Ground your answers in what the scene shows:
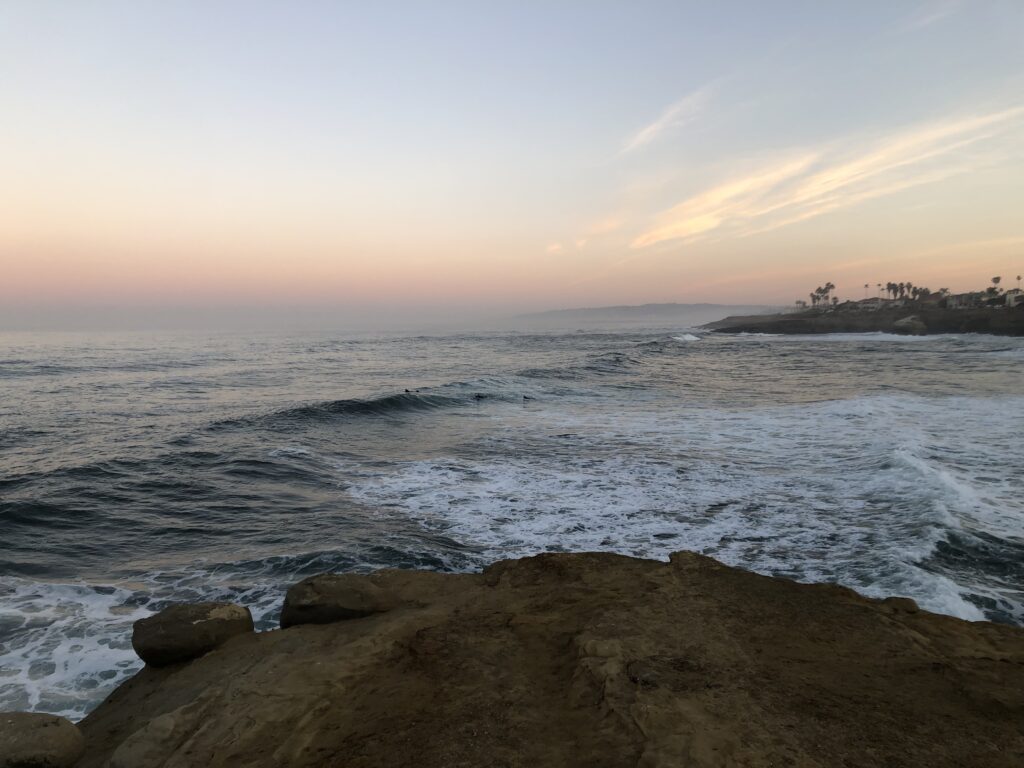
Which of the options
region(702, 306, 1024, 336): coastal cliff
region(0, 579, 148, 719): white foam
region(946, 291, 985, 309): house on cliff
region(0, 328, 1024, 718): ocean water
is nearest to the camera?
region(0, 579, 148, 719): white foam

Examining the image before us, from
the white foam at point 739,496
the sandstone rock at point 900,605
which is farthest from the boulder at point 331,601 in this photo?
the sandstone rock at point 900,605

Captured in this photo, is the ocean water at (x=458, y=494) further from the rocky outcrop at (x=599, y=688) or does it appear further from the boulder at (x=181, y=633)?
the rocky outcrop at (x=599, y=688)

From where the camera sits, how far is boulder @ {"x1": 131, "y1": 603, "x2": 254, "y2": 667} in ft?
15.7

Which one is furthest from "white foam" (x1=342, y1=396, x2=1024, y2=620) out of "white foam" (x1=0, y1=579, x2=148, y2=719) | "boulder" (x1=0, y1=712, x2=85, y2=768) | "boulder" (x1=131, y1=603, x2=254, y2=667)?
"boulder" (x1=0, y1=712, x2=85, y2=768)

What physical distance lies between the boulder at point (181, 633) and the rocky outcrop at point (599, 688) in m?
0.18

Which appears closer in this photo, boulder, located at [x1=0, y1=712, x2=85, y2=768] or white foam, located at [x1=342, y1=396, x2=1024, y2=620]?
boulder, located at [x1=0, y1=712, x2=85, y2=768]

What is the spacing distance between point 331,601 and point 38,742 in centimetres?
215

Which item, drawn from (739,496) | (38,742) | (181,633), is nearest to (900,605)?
(739,496)

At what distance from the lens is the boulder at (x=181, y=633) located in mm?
4793

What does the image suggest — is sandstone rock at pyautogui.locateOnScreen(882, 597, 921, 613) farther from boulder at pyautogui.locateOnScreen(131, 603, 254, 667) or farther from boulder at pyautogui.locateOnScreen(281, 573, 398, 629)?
boulder at pyautogui.locateOnScreen(131, 603, 254, 667)

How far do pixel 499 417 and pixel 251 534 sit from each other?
1139cm

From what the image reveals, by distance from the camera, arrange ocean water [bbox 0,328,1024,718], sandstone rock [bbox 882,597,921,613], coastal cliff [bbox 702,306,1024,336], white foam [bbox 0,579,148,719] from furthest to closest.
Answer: coastal cliff [bbox 702,306,1024,336] → ocean water [bbox 0,328,1024,718] → white foam [bbox 0,579,148,719] → sandstone rock [bbox 882,597,921,613]

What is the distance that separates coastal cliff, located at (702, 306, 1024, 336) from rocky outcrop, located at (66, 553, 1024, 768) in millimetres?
72621

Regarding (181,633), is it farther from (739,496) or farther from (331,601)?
(739,496)
